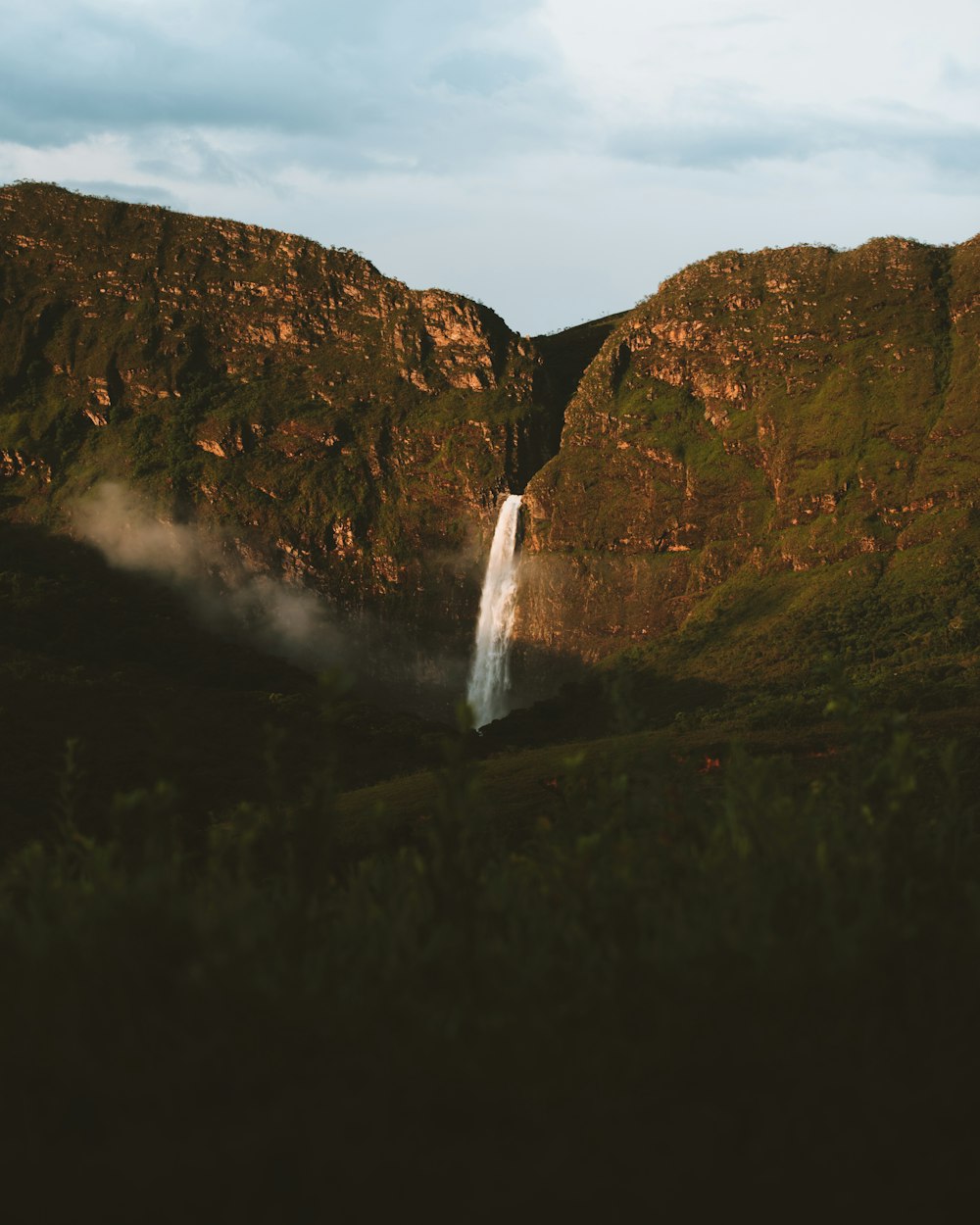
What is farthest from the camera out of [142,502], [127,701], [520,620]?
[142,502]

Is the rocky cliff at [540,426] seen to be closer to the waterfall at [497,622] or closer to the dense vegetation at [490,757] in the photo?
the dense vegetation at [490,757]

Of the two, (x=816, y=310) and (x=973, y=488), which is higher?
(x=816, y=310)

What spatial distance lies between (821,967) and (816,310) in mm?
72602

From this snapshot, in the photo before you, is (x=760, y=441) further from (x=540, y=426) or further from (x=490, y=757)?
(x=490, y=757)

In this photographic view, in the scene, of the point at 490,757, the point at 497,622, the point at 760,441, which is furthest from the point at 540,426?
the point at 490,757

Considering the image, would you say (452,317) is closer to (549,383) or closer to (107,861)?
(549,383)

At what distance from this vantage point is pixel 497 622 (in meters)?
74.5

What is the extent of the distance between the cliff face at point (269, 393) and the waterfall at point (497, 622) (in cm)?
143

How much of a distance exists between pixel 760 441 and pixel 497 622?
57.4ft

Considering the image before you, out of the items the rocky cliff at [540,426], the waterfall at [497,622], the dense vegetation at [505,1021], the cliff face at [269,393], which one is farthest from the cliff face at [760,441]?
the dense vegetation at [505,1021]

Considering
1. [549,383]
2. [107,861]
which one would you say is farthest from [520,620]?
[107,861]

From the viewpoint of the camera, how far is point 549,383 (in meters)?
84.0

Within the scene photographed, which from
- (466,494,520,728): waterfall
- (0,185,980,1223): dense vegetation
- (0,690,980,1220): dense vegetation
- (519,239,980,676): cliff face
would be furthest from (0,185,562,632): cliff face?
(0,690,980,1220): dense vegetation

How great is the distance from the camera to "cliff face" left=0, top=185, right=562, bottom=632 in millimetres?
80062
